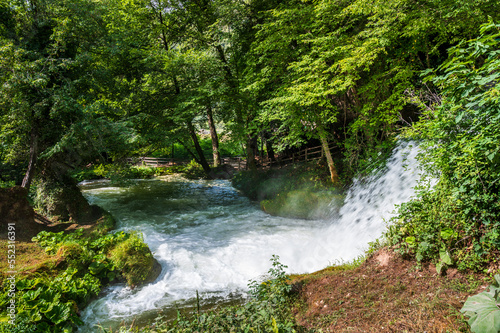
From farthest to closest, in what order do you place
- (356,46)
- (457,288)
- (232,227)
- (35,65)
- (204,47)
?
(204,47), (232,227), (356,46), (35,65), (457,288)

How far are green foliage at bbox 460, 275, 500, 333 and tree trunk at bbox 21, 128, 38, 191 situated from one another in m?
10.5

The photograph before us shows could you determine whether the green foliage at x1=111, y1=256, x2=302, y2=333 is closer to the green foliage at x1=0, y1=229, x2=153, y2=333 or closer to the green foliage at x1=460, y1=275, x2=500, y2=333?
the green foliage at x1=460, y1=275, x2=500, y2=333

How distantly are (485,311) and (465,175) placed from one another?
209 centimetres

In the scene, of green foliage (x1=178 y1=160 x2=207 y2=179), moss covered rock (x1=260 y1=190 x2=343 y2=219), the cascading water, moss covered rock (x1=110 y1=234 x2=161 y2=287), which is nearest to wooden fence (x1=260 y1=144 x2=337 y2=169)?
moss covered rock (x1=260 y1=190 x2=343 y2=219)

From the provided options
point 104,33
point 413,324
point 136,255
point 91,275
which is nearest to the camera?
point 413,324

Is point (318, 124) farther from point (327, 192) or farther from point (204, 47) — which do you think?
point (204, 47)

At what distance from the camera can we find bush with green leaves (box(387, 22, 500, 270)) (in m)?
3.29

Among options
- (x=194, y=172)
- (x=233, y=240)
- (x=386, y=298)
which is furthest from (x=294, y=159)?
(x=386, y=298)

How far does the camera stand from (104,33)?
10.3m

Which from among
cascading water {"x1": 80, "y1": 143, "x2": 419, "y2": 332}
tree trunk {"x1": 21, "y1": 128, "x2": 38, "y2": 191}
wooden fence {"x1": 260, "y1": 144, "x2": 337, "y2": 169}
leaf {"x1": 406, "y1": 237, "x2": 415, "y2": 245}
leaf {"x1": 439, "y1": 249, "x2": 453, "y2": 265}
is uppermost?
tree trunk {"x1": 21, "y1": 128, "x2": 38, "y2": 191}

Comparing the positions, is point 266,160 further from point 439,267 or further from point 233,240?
point 439,267

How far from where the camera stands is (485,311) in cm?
245

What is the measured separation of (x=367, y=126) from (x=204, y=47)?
421 inches

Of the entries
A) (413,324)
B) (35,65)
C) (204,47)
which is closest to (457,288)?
(413,324)
